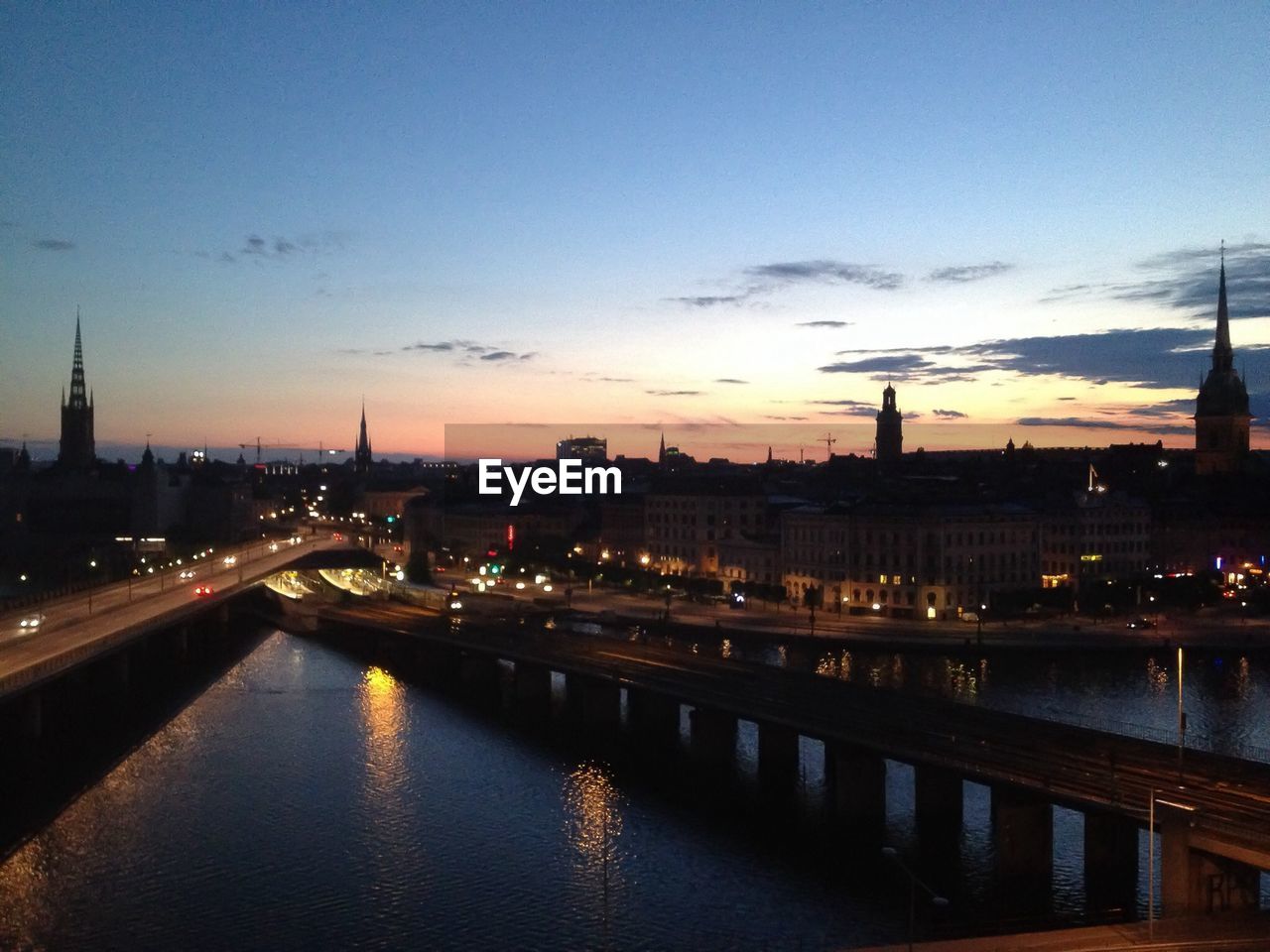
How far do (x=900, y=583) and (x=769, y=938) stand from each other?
3961cm

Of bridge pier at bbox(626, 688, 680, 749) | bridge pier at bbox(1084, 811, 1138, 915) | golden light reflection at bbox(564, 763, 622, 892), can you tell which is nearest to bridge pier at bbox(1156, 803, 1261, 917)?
bridge pier at bbox(1084, 811, 1138, 915)

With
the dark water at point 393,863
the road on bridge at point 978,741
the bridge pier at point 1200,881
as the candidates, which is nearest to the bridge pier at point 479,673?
the road on bridge at point 978,741

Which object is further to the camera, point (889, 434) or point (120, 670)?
point (889, 434)

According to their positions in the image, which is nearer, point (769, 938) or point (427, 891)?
point (769, 938)

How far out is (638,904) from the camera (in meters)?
19.8

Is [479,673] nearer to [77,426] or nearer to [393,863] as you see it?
[393,863]

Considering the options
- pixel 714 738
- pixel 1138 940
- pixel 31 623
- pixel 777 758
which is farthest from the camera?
pixel 31 623

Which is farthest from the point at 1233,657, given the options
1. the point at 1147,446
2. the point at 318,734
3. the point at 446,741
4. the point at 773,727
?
the point at 1147,446

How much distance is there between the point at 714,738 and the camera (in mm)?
29844

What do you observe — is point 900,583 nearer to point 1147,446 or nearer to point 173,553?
point 173,553

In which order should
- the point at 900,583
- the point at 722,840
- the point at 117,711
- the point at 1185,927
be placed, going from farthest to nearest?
the point at 900,583 → the point at 117,711 → the point at 722,840 → the point at 1185,927

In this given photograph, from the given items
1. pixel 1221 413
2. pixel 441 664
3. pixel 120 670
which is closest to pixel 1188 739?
pixel 441 664

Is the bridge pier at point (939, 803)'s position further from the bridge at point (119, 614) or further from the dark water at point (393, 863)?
the bridge at point (119, 614)

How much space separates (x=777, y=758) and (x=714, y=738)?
2512 mm
